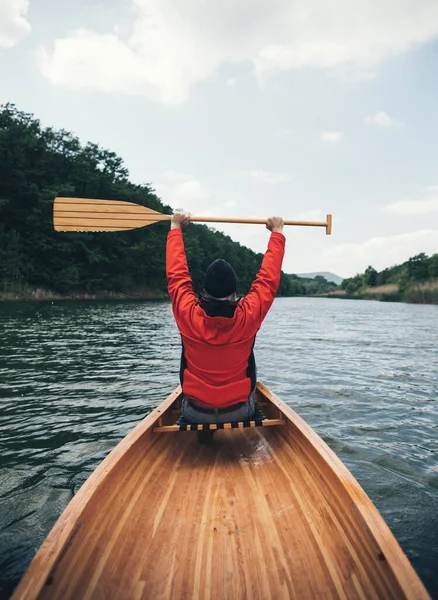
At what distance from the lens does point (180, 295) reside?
3.11m

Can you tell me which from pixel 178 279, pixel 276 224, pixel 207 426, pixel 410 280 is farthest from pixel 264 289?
pixel 410 280

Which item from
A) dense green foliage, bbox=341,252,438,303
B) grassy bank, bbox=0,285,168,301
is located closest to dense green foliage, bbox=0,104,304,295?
grassy bank, bbox=0,285,168,301

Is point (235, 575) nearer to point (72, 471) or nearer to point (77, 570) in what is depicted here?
point (77, 570)

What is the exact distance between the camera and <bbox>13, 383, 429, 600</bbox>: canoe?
205 centimetres

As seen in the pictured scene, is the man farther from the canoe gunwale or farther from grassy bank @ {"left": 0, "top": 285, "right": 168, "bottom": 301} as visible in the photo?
grassy bank @ {"left": 0, "top": 285, "right": 168, "bottom": 301}

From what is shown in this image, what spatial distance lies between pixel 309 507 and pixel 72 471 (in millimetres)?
2538

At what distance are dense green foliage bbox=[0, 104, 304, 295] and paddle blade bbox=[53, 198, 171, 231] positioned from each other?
2681cm

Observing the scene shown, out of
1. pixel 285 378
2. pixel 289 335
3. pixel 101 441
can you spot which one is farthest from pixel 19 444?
pixel 289 335

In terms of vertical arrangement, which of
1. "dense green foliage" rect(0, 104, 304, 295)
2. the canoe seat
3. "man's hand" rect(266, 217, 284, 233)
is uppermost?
"dense green foliage" rect(0, 104, 304, 295)

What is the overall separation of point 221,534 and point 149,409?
3.81 metres

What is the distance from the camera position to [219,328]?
3010mm

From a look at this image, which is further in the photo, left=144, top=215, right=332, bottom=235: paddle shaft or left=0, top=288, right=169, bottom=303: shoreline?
left=0, top=288, right=169, bottom=303: shoreline

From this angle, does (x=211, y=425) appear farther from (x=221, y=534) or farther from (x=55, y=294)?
(x=55, y=294)

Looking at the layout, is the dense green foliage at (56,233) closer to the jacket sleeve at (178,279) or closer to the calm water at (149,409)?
the calm water at (149,409)
